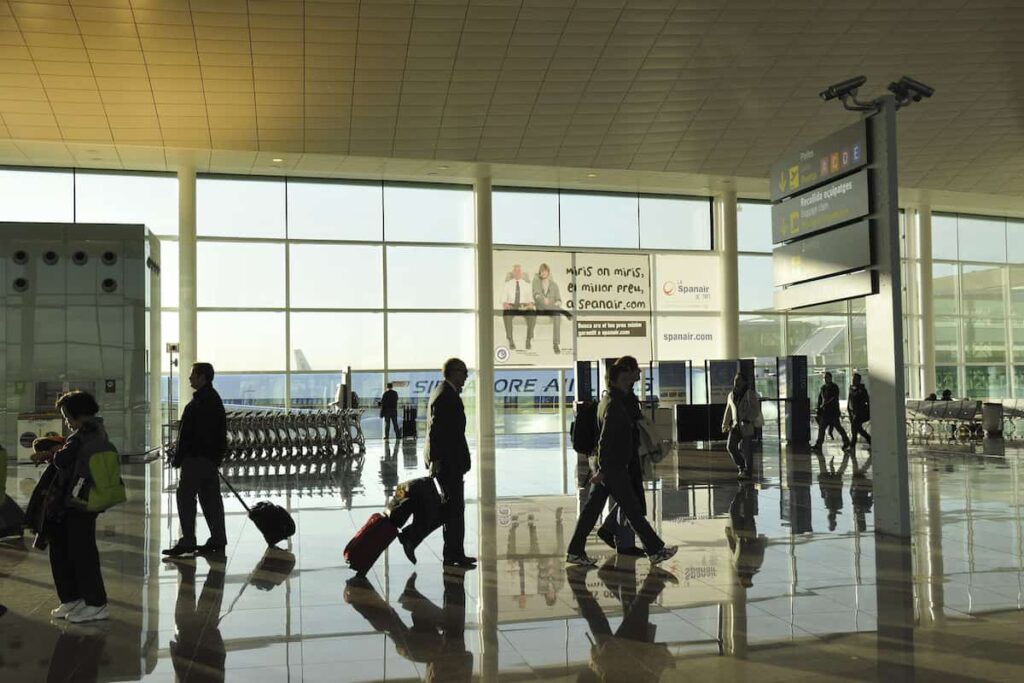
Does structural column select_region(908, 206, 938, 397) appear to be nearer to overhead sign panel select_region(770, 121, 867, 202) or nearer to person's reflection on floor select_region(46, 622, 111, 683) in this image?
overhead sign panel select_region(770, 121, 867, 202)

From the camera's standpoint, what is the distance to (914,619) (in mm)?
5234

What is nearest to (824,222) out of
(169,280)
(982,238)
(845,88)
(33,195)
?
(845,88)

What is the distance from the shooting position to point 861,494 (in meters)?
11.3

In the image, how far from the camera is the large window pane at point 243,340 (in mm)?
25594

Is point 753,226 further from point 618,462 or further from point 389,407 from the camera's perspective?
point 618,462

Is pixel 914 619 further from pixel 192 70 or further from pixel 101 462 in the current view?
pixel 192 70

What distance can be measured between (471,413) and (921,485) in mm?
17414

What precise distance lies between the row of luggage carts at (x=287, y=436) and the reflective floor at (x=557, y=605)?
7.86 m

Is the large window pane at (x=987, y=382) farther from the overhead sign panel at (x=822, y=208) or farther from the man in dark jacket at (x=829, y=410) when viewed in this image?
the overhead sign panel at (x=822, y=208)

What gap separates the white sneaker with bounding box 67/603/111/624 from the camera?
5.43m

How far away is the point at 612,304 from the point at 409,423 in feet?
25.7

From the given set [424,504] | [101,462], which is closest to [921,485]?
[424,504]

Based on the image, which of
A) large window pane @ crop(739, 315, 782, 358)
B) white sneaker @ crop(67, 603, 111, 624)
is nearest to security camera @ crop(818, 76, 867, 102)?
white sneaker @ crop(67, 603, 111, 624)

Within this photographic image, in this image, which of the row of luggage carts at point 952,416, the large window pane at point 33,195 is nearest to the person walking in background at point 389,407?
the large window pane at point 33,195
